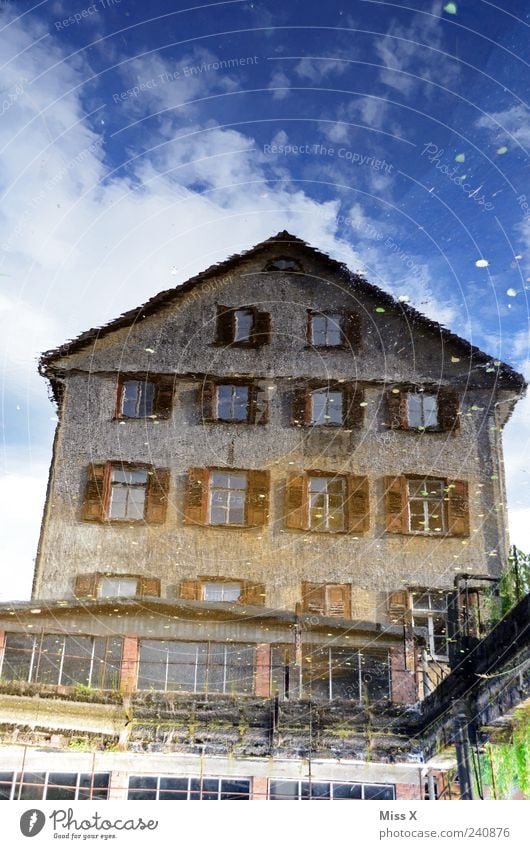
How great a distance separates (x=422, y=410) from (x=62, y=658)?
8.65ft

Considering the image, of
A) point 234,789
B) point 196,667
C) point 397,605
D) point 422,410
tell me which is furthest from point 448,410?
point 234,789

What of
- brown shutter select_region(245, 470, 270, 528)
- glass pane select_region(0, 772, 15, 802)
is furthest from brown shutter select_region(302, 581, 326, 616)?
glass pane select_region(0, 772, 15, 802)

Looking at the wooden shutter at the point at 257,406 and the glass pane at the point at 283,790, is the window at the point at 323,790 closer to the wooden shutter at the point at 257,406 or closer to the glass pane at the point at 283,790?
the glass pane at the point at 283,790

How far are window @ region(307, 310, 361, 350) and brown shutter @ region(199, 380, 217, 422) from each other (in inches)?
26.8

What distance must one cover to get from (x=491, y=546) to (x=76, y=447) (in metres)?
2.57

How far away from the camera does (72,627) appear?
4.84 metres

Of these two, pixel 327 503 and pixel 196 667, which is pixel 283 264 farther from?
pixel 196 667

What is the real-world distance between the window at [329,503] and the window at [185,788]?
1487 mm

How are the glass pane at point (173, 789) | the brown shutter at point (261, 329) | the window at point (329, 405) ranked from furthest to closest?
the brown shutter at point (261, 329) < the window at point (329, 405) < the glass pane at point (173, 789)

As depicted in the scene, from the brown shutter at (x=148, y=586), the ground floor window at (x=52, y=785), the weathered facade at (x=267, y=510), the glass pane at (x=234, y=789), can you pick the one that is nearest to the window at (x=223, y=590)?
the weathered facade at (x=267, y=510)

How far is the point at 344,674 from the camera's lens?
500 cm

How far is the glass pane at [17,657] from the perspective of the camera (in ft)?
15.8

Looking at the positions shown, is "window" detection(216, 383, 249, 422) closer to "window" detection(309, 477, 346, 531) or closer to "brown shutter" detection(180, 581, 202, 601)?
"window" detection(309, 477, 346, 531)
